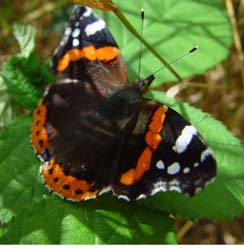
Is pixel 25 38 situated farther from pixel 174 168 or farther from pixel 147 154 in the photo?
pixel 174 168

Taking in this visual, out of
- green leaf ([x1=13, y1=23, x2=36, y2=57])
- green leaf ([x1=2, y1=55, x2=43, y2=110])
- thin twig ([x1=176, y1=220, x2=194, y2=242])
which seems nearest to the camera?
green leaf ([x1=2, y1=55, x2=43, y2=110])

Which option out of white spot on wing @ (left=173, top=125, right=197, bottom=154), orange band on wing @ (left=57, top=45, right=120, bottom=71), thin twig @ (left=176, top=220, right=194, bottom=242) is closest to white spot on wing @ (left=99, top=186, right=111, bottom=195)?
white spot on wing @ (left=173, top=125, right=197, bottom=154)

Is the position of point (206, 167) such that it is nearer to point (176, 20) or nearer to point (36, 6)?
point (176, 20)

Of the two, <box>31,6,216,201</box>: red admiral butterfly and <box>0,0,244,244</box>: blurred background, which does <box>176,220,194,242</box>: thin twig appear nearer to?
<box>0,0,244,244</box>: blurred background

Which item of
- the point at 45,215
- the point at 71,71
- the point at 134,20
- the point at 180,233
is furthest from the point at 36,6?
the point at 45,215

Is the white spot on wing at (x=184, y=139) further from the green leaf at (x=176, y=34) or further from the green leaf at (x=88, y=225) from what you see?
the green leaf at (x=176, y=34)

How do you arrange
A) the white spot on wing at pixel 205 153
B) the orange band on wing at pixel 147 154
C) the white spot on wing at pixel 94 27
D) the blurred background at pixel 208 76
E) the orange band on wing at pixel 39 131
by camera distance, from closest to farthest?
the white spot on wing at pixel 205 153
the orange band on wing at pixel 147 154
the orange band on wing at pixel 39 131
the white spot on wing at pixel 94 27
the blurred background at pixel 208 76

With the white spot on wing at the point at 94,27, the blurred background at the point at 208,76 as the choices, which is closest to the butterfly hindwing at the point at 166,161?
the white spot on wing at the point at 94,27
